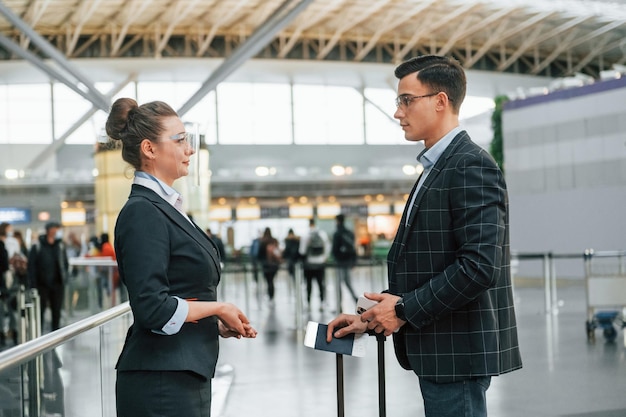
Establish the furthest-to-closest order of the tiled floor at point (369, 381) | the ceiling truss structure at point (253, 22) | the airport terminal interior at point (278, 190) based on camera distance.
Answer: the ceiling truss structure at point (253, 22) → the airport terminal interior at point (278, 190) → the tiled floor at point (369, 381)

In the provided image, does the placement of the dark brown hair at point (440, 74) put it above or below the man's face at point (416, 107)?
above

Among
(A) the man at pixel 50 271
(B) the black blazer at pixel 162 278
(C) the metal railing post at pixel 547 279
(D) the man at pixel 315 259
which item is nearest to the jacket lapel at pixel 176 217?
(B) the black blazer at pixel 162 278

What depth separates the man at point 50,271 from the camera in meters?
13.7

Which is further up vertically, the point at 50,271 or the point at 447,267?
the point at 447,267

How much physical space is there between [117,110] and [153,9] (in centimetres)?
4214

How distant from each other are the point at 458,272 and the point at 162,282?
0.91m

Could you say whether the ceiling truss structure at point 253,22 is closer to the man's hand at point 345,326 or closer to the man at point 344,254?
the man at point 344,254

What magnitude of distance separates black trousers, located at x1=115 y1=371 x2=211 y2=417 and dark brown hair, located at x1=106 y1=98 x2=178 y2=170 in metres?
0.68

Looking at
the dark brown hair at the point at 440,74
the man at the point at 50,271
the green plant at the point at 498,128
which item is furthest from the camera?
the green plant at the point at 498,128

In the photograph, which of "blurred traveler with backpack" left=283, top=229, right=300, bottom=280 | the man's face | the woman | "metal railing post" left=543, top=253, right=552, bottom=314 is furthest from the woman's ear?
"blurred traveler with backpack" left=283, top=229, right=300, bottom=280

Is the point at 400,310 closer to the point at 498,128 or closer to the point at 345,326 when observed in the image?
the point at 345,326

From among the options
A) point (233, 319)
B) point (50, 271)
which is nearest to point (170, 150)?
point (233, 319)

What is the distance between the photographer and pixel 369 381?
8758 millimetres

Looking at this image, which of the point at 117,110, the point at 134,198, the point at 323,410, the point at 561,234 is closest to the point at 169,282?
the point at 134,198
